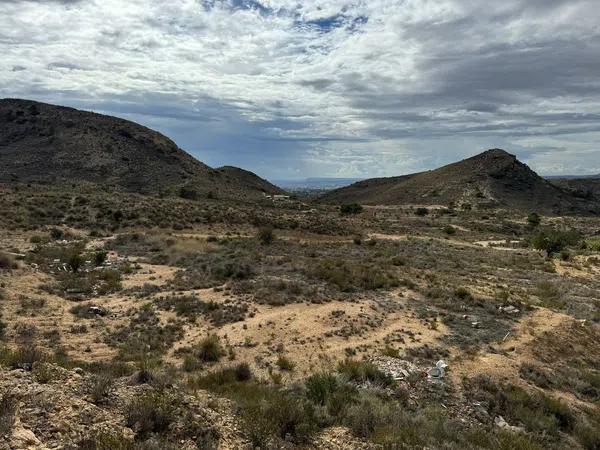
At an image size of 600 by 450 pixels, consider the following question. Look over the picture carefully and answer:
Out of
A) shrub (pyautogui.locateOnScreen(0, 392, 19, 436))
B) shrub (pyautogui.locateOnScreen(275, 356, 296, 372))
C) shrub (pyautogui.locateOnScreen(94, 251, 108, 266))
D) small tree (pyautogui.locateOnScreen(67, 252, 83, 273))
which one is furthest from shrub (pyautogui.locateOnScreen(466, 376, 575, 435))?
shrub (pyautogui.locateOnScreen(94, 251, 108, 266))

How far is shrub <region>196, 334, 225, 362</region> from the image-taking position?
12523 mm

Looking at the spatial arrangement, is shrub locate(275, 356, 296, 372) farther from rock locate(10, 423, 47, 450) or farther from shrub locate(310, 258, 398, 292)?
shrub locate(310, 258, 398, 292)

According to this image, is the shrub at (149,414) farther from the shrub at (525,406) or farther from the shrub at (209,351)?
the shrub at (525,406)

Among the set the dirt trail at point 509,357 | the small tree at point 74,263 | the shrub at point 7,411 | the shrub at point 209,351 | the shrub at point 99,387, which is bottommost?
the dirt trail at point 509,357

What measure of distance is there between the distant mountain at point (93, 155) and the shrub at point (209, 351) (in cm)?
5747

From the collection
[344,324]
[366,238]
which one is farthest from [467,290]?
[366,238]

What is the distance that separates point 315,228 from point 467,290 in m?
26.7

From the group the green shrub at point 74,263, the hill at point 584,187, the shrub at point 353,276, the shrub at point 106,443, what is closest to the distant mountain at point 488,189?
the hill at point 584,187

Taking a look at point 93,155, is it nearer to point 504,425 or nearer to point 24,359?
point 24,359

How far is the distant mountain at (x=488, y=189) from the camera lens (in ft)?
313

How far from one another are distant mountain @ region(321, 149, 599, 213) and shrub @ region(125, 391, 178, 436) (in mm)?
89222

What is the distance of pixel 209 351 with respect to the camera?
12602mm

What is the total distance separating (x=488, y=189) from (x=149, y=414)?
10116cm

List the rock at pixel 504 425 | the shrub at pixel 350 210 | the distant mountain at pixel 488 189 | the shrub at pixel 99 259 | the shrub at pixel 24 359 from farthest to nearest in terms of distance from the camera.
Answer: the distant mountain at pixel 488 189 < the shrub at pixel 350 210 < the shrub at pixel 99 259 < the rock at pixel 504 425 < the shrub at pixel 24 359
